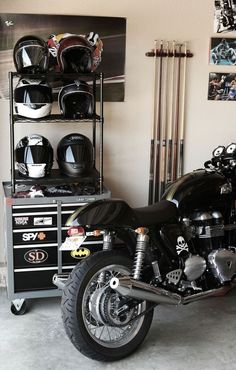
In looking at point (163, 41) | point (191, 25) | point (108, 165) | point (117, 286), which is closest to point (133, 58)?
point (163, 41)

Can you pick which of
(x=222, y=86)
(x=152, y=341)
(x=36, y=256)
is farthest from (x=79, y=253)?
(x=222, y=86)

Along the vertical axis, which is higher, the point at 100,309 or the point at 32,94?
the point at 32,94

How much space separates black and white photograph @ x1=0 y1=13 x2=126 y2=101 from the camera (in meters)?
3.82

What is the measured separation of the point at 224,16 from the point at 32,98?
5.50ft

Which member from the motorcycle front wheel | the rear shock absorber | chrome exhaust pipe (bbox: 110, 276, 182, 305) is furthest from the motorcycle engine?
the motorcycle front wheel

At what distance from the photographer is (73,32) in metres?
3.88

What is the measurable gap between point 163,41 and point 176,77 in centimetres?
29

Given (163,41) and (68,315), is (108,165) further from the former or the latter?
(68,315)

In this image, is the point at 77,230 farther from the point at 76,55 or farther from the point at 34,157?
the point at 76,55

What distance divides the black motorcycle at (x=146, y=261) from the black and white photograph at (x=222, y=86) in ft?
2.56

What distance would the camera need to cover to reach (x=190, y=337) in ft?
10.9

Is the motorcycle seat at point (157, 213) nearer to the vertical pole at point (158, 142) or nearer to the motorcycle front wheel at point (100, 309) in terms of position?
the motorcycle front wheel at point (100, 309)

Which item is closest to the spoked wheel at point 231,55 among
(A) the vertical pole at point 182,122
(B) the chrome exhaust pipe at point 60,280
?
(A) the vertical pole at point 182,122

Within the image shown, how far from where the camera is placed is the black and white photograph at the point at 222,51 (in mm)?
4125
